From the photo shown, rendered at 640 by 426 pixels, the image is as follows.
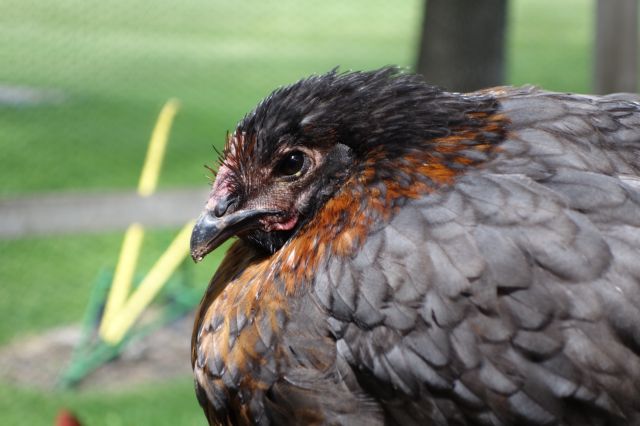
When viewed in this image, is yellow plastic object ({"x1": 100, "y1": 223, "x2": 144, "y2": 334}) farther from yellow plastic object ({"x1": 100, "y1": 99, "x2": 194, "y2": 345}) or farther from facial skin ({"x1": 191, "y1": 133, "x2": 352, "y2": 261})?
facial skin ({"x1": 191, "y1": 133, "x2": 352, "y2": 261})

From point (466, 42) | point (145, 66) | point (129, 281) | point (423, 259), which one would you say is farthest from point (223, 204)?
point (145, 66)

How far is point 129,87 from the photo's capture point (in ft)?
37.3

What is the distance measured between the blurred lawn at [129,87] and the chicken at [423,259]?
2904 mm

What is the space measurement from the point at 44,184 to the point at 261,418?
7086 millimetres

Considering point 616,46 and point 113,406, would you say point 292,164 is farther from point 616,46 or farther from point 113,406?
point 113,406

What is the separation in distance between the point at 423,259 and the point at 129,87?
386 inches

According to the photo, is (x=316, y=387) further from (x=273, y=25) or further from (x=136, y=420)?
(x=273, y=25)

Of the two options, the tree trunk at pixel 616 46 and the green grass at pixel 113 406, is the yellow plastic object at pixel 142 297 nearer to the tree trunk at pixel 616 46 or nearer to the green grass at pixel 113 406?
the green grass at pixel 113 406

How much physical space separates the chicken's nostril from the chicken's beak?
11 millimetres

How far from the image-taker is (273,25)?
14266 mm

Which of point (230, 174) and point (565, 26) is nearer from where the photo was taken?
point (230, 174)

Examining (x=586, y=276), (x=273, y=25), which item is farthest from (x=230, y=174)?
(x=273, y=25)

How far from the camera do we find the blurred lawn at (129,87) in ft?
21.3

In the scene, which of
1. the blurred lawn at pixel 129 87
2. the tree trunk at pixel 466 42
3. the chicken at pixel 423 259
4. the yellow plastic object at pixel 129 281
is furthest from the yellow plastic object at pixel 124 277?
the chicken at pixel 423 259
